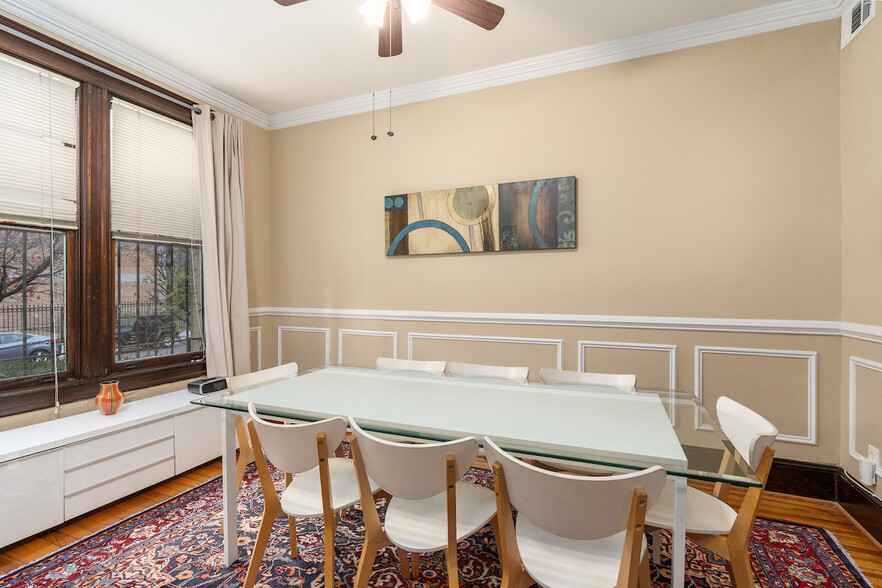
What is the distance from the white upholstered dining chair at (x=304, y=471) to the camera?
59.7 inches

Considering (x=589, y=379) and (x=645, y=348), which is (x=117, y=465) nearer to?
(x=589, y=379)

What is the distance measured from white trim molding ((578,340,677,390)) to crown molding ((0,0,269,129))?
3.48 m

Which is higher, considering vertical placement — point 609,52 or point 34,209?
point 609,52

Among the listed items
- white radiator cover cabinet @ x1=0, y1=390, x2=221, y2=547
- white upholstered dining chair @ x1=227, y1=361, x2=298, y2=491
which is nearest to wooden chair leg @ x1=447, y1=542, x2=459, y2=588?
white upholstered dining chair @ x1=227, y1=361, x2=298, y2=491

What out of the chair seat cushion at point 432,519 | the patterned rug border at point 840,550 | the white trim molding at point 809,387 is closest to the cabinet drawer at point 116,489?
the chair seat cushion at point 432,519

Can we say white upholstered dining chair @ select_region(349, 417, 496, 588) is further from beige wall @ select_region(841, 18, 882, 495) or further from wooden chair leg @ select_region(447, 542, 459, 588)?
beige wall @ select_region(841, 18, 882, 495)

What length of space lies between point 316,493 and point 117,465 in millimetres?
1576

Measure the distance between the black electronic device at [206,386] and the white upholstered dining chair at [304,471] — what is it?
1.64 meters

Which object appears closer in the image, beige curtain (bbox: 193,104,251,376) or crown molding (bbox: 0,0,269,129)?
crown molding (bbox: 0,0,269,129)

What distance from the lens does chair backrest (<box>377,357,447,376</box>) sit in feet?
8.51

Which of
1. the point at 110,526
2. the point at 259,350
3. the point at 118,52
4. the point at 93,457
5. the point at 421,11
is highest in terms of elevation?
the point at 118,52

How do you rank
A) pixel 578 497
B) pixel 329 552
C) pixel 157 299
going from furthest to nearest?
pixel 157 299, pixel 329 552, pixel 578 497

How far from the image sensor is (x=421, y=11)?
176 centimetres

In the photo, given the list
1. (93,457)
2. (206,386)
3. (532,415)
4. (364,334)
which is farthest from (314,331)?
(532,415)
